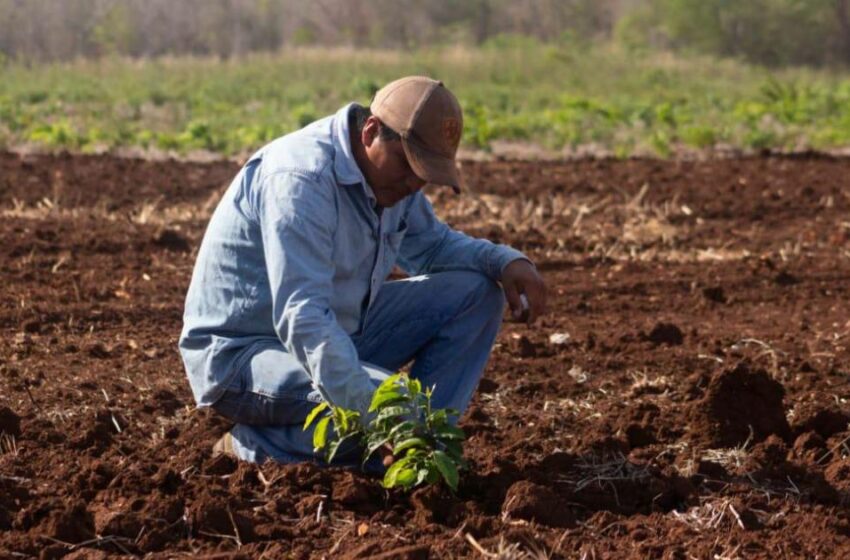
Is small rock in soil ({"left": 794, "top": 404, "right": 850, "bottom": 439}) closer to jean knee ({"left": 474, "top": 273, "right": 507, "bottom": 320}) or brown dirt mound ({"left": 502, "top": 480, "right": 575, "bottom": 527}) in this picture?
jean knee ({"left": 474, "top": 273, "right": 507, "bottom": 320})

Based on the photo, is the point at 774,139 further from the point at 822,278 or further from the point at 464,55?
the point at 464,55

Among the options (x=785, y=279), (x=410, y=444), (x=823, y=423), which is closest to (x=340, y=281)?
(x=410, y=444)

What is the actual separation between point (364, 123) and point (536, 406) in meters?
1.88

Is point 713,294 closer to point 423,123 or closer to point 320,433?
point 423,123

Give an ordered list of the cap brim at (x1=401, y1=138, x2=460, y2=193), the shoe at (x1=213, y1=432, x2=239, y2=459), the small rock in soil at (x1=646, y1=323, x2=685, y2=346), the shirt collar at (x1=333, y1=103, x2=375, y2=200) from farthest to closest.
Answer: the small rock in soil at (x1=646, y1=323, x2=685, y2=346) < the shoe at (x1=213, y1=432, x2=239, y2=459) < the shirt collar at (x1=333, y1=103, x2=375, y2=200) < the cap brim at (x1=401, y1=138, x2=460, y2=193)

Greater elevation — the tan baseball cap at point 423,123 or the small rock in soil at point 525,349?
the tan baseball cap at point 423,123

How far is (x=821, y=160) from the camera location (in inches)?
564

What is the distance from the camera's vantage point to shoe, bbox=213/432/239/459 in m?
5.14

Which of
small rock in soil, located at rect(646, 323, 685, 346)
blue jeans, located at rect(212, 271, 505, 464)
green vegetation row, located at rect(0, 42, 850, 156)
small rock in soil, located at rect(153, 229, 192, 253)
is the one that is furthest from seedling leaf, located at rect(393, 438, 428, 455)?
green vegetation row, located at rect(0, 42, 850, 156)

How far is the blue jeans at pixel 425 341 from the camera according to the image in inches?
197

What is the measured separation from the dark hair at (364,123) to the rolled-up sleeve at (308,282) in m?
0.24

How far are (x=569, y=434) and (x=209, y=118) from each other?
13758 millimetres

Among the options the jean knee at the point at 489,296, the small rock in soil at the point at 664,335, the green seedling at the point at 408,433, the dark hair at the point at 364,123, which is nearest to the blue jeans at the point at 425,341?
the jean knee at the point at 489,296

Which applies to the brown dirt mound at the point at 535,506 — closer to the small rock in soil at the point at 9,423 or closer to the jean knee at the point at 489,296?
the jean knee at the point at 489,296
